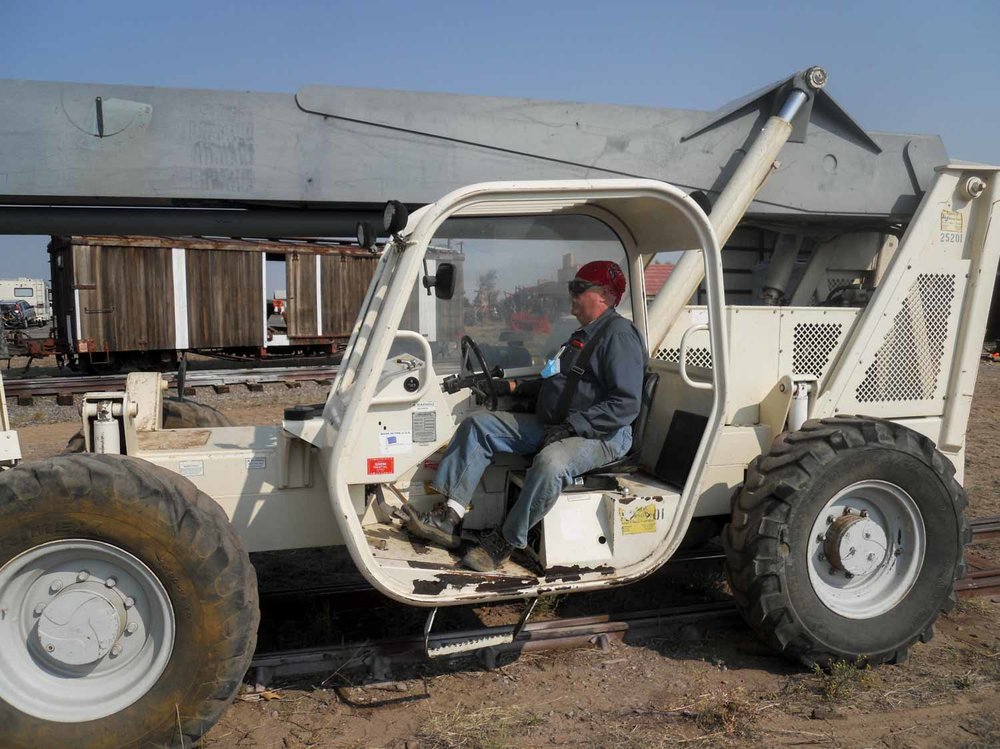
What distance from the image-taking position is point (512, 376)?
4203 millimetres

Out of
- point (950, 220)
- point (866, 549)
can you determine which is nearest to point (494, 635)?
point (866, 549)

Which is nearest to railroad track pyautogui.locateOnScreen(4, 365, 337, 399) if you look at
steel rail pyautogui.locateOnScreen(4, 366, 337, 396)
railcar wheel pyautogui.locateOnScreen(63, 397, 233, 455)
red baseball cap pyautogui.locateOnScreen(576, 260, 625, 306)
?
steel rail pyautogui.locateOnScreen(4, 366, 337, 396)

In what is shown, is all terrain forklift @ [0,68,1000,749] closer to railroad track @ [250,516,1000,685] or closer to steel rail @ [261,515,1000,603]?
railroad track @ [250,516,1000,685]

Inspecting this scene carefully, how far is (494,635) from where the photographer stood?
3.88 meters

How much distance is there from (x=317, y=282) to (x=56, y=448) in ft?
32.0

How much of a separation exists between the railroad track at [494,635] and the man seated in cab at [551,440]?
0.55 meters

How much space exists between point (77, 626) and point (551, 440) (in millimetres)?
2124

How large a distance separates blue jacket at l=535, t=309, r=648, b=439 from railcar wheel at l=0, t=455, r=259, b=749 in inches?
63.7

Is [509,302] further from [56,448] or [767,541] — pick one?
[56,448]

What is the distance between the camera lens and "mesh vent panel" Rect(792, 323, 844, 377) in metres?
4.41

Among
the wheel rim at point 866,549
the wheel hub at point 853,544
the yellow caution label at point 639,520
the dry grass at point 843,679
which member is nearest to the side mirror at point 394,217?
the yellow caution label at point 639,520

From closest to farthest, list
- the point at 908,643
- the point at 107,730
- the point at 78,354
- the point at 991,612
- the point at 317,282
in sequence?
the point at 107,730 → the point at 908,643 → the point at 991,612 → the point at 78,354 → the point at 317,282

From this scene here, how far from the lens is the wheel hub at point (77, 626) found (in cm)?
308

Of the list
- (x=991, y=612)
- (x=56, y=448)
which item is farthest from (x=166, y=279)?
(x=991, y=612)
